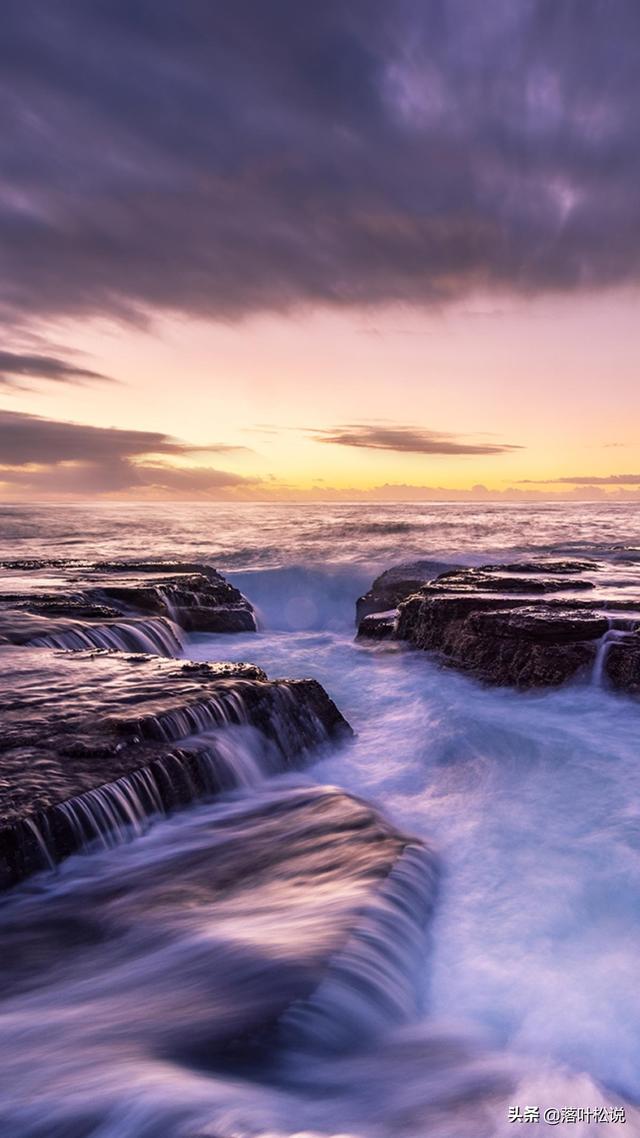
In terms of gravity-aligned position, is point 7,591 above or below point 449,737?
above

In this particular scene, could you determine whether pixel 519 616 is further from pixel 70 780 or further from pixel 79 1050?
pixel 79 1050

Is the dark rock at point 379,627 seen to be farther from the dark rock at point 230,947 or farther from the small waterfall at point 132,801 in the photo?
the dark rock at point 230,947

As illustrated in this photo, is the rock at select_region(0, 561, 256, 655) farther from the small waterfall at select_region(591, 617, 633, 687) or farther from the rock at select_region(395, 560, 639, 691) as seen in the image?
the small waterfall at select_region(591, 617, 633, 687)

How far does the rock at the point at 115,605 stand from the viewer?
941 cm

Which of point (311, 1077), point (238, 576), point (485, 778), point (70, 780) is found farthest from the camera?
point (238, 576)

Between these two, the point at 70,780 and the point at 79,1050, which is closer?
the point at 79,1050

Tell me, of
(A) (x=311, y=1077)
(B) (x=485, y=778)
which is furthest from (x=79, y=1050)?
(B) (x=485, y=778)

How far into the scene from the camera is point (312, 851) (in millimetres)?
4812

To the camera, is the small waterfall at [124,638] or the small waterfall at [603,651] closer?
the small waterfall at [603,651]

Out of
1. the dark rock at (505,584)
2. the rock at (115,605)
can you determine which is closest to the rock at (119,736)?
the rock at (115,605)

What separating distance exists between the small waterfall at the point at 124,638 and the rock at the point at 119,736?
2.67 feet

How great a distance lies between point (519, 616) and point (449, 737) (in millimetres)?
2455

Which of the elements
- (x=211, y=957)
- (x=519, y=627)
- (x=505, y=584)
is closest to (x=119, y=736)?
(x=211, y=957)

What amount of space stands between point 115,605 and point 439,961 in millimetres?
9189
